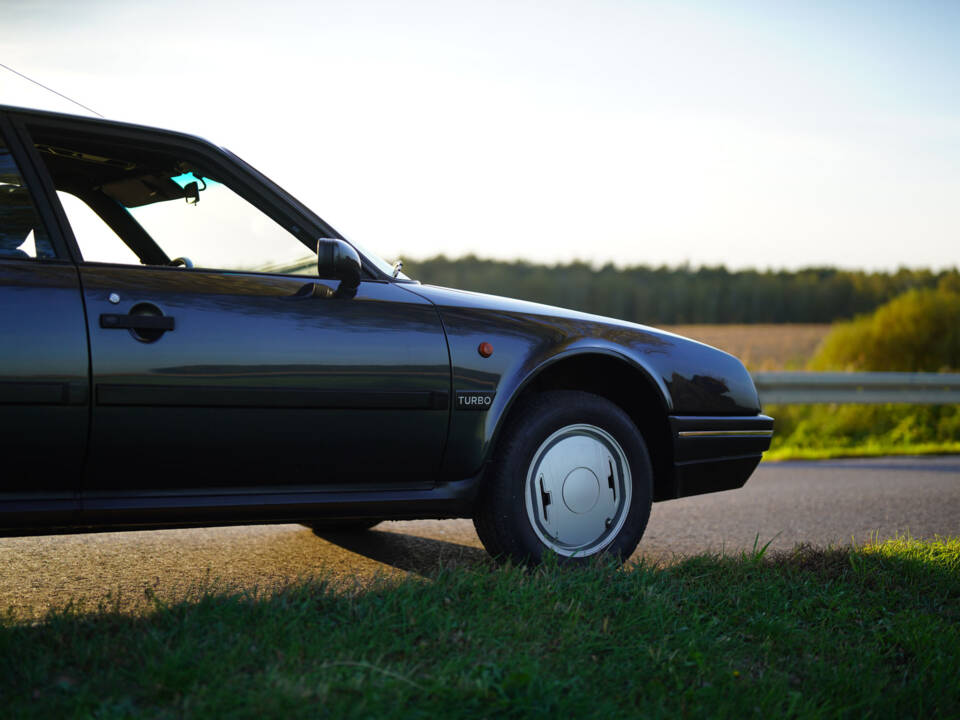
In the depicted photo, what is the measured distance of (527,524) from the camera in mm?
3525

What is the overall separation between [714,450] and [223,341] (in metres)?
2.17

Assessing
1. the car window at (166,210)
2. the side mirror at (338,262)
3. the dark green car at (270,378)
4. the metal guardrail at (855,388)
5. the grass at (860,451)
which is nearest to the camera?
the dark green car at (270,378)

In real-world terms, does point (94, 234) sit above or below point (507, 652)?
above

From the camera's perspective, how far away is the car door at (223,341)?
289cm

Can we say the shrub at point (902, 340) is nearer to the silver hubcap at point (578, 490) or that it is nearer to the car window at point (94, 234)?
the silver hubcap at point (578, 490)

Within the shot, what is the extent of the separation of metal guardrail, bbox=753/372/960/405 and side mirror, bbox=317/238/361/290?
744 centimetres

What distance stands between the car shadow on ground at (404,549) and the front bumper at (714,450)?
3.07ft

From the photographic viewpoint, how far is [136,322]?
288 cm

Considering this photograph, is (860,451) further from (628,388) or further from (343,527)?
(343,527)

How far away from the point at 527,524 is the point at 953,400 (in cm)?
868

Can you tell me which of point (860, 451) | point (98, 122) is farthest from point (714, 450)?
point (860, 451)

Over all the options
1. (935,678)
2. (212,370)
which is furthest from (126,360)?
(935,678)

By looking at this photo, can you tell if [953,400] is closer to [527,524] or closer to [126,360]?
[527,524]

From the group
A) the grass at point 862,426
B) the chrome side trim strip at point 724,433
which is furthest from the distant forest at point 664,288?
the chrome side trim strip at point 724,433
